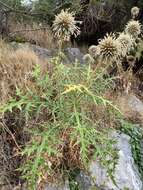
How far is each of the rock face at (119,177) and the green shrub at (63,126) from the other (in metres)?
0.11

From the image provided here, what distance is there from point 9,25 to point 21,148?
136 inches

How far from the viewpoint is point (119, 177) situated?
3801 mm

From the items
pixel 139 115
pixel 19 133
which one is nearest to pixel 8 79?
pixel 19 133

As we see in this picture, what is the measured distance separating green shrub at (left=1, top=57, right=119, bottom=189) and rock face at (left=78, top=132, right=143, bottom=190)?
11 centimetres

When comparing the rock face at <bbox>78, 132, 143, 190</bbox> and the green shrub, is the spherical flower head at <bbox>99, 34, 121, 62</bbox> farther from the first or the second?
the rock face at <bbox>78, 132, 143, 190</bbox>

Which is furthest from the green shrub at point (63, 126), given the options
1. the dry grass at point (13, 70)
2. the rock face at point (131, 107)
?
the rock face at point (131, 107)

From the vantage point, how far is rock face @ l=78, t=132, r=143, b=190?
370 cm

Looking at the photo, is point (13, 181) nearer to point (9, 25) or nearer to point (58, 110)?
point (58, 110)

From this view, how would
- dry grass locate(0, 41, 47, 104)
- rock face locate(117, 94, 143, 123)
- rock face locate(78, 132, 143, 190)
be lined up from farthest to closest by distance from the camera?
1. rock face locate(117, 94, 143, 123)
2. dry grass locate(0, 41, 47, 104)
3. rock face locate(78, 132, 143, 190)

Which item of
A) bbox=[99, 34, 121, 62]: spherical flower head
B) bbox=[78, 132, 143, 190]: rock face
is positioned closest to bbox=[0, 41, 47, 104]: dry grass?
bbox=[99, 34, 121, 62]: spherical flower head

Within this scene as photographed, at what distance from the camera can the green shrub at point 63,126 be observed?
3.35 meters

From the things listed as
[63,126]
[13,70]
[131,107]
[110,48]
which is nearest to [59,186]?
[63,126]

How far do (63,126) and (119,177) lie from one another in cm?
75

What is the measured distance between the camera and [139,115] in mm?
4887
